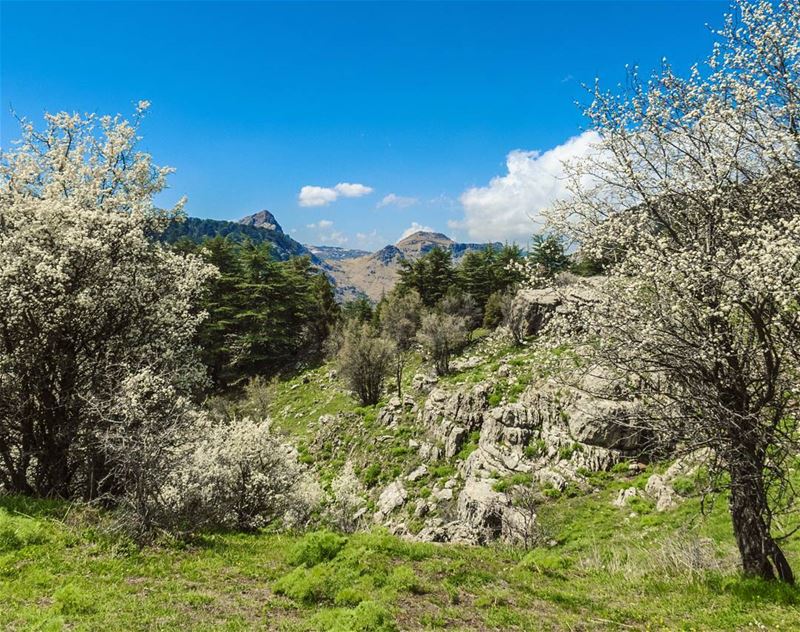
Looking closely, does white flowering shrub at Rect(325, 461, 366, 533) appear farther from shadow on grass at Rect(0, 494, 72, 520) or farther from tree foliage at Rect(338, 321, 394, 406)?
tree foliage at Rect(338, 321, 394, 406)

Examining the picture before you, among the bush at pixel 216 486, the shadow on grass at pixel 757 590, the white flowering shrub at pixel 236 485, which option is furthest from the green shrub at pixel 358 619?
the shadow on grass at pixel 757 590

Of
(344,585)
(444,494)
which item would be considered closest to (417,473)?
(444,494)

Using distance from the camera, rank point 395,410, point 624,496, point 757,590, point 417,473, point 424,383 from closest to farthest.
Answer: point 757,590 < point 624,496 < point 417,473 < point 395,410 < point 424,383

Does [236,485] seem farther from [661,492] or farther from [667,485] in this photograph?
[667,485]

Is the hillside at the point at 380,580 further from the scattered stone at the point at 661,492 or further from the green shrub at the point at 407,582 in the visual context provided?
the scattered stone at the point at 661,492

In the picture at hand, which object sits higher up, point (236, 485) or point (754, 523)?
point (754, 523)

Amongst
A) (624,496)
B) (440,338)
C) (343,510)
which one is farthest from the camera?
(440,338)

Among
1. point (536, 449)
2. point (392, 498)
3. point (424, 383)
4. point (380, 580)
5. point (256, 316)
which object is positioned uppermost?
point (256, 316)

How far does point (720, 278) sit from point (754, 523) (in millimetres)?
5135

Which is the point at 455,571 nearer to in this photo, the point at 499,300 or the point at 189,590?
the point at 189,590

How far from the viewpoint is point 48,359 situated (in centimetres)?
1370

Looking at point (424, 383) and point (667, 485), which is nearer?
point (667, 485)

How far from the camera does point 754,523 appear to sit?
9648mm

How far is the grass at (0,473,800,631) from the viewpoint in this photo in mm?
7820
